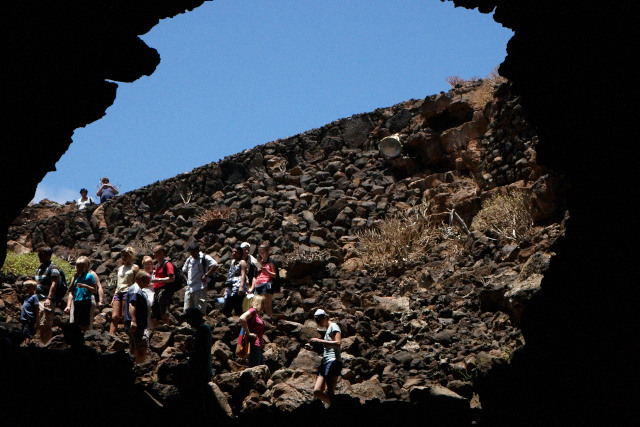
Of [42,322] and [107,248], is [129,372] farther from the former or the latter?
[107,248]

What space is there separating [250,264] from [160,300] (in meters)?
1.95

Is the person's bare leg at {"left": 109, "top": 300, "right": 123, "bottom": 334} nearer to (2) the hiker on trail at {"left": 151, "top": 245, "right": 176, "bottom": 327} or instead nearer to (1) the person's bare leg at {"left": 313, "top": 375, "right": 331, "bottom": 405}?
(2) the hiker on trail at {"left": 151, "top": 245, "right": 176, "bottom": 327}

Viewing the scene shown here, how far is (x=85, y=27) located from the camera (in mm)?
8672

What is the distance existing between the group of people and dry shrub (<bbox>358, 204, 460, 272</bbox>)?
4.41 meters

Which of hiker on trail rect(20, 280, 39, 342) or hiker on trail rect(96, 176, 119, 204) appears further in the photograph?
hiker on trail rect(96, 176, 119, 204)

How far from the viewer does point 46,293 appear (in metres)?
14.2

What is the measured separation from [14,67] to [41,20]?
0.54m

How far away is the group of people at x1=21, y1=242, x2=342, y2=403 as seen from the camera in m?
11.7

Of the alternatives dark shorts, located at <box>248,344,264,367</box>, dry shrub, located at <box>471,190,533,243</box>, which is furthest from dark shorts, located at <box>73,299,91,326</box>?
dry shrub, located at <box>471,190,533,243</box>

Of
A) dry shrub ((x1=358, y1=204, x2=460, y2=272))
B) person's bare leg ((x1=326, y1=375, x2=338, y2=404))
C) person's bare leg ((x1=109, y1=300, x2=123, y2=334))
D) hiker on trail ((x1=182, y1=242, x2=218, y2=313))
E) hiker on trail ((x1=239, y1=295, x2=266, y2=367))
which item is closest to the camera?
person's bare leg ((x1=326, y1=375, x2=338, y2=404))

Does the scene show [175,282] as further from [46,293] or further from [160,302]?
[46,293]

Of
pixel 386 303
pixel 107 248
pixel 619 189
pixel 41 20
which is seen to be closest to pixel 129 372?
pixel 41 20

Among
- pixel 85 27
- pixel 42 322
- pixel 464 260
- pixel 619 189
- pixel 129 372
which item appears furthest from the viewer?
pixel 464 260

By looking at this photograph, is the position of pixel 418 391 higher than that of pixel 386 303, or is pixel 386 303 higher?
pixel 386 303
